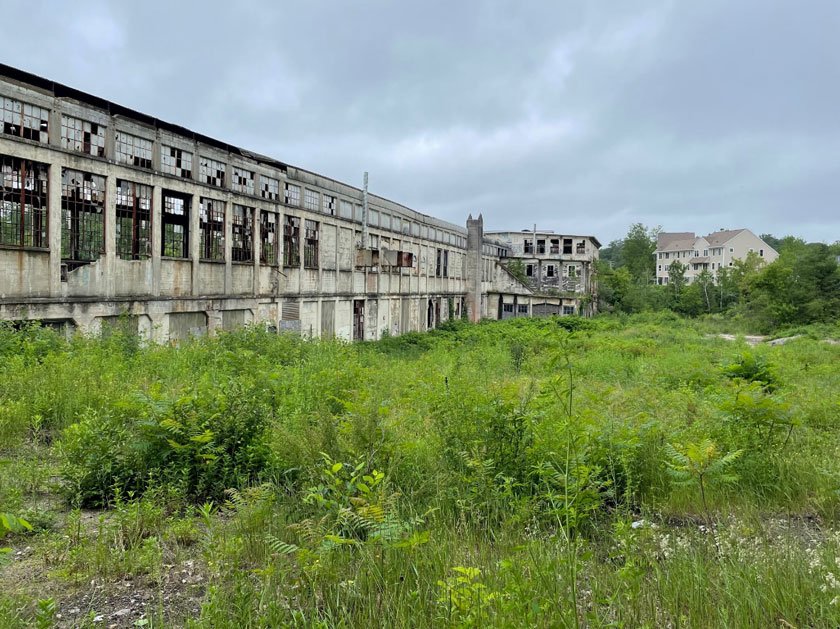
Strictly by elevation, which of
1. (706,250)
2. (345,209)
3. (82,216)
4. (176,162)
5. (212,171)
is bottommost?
(82,216)

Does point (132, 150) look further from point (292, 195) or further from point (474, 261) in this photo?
point (474, 261)

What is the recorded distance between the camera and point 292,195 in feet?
75.3

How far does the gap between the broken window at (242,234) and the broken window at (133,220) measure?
367 cm

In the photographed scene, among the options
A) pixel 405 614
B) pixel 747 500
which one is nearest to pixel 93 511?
pixel 405 614

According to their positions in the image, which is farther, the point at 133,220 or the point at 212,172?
the point at 212,172

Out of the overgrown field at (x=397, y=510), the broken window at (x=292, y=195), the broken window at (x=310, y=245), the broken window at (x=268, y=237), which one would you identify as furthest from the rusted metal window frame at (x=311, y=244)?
the overgrown field at (x=397, y=510)

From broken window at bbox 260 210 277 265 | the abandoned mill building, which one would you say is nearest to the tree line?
the abandoned mill building

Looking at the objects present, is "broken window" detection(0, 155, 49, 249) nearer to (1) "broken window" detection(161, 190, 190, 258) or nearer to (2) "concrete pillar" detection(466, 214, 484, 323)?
(1) "broken window" detection(161, 190, 190, 258)

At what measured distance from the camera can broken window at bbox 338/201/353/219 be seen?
26484mm

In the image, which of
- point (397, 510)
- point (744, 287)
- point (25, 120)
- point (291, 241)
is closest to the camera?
point (397, 510)

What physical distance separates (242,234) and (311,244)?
443cm

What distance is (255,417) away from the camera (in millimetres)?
6012

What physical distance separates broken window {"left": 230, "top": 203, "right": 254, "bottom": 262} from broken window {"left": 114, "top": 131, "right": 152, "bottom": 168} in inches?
156

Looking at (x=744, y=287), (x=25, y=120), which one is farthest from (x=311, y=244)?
(x=744, y=287)
